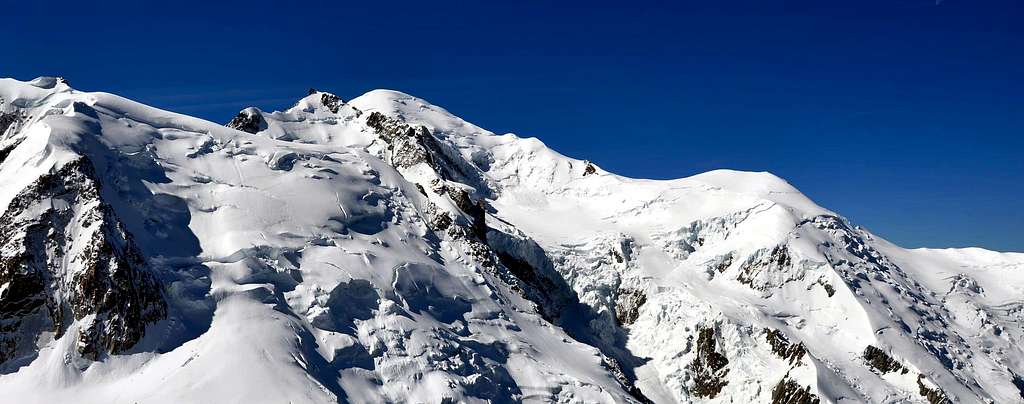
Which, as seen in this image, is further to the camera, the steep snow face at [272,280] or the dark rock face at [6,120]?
the dark rock face at [6,120]

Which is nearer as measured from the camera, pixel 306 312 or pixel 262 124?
pixel 306 312

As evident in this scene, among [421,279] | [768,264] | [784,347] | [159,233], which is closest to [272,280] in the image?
[159,233]

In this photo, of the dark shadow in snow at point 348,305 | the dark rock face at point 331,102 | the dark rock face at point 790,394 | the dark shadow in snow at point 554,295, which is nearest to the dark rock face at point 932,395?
the dark rock face at point 790,394

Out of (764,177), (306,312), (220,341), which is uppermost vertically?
(764,177)

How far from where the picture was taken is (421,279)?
6462 centimetres

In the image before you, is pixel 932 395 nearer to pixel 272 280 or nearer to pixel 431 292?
pixel 431 292

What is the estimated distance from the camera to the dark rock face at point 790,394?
2749 inches

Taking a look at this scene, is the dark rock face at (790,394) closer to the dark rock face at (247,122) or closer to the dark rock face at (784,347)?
the dark rock face at (784,347)

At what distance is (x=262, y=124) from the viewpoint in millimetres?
97125

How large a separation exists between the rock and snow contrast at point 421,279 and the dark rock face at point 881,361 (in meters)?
0.16

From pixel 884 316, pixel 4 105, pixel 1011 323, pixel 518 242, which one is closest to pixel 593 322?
pixel 518 242

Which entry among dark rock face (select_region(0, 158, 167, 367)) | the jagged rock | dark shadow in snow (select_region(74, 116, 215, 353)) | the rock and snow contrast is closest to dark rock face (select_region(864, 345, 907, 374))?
the rock and snow contrast

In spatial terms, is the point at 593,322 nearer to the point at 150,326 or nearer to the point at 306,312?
the point at 306,312

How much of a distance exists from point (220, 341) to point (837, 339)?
65933 millimetres
